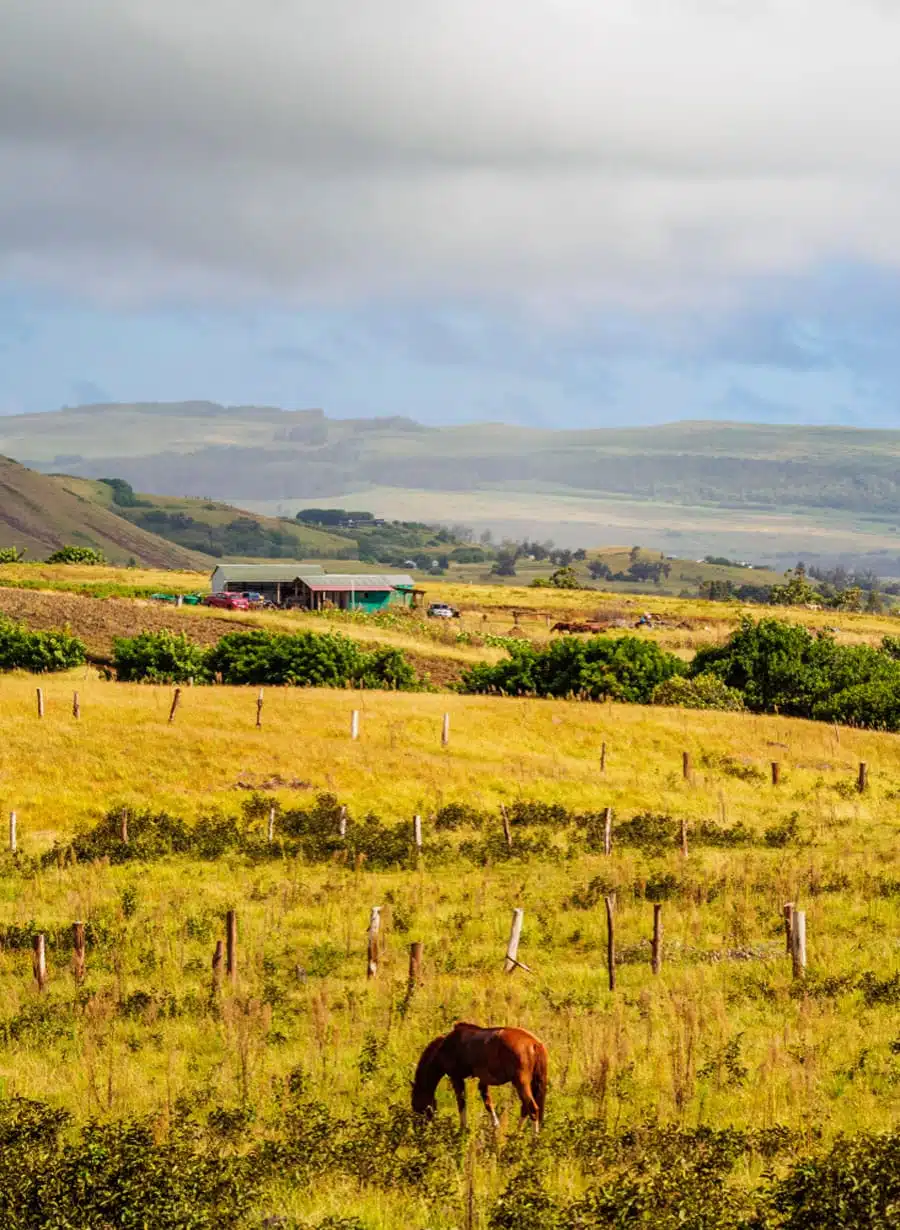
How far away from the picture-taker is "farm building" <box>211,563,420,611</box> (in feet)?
513

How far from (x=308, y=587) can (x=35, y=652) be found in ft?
232

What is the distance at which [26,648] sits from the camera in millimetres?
87625

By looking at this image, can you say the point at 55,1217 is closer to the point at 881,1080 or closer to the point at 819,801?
the point at 881,1080

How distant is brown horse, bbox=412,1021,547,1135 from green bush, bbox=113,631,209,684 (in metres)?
63.7

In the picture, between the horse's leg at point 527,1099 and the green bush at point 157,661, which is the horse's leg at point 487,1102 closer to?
the horse's leg at point 527,1099

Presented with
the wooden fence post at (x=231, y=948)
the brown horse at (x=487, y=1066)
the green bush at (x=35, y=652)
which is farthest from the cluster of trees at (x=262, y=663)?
the brown horse at (x=487, y=1066)

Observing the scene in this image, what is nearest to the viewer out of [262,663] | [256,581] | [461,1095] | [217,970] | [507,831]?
[461,1095]

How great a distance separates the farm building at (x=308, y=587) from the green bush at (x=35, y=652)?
6504 centimetres

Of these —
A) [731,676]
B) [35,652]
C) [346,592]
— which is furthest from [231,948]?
[346,592]

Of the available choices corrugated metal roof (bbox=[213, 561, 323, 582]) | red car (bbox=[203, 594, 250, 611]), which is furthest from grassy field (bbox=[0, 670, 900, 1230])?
corrugated metal roof (bbox=[213, 561, 323, 582])

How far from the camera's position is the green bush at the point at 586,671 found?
277 ft

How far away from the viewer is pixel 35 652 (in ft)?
288

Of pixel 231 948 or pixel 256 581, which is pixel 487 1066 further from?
pixel 256 581

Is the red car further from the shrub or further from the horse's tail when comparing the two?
the horse's tail
